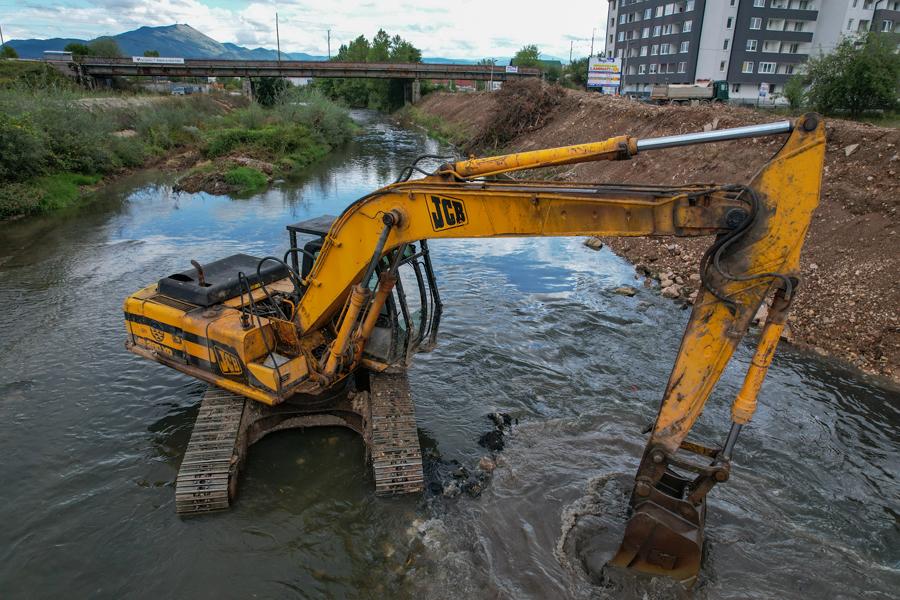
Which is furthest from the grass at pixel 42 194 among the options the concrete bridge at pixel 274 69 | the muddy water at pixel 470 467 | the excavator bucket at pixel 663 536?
the concrete bridge at pixel 274 69

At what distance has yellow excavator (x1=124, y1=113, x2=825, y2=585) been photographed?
149 inches

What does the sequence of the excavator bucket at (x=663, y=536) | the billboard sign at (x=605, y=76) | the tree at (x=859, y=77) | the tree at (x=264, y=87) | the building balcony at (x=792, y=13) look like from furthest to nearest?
the tree at (x=264, y=87) < the building balcony at (x=792, y=13) < the billboard sign at (x=605, y=76) < the tree at (x=859, y=77) < the excavator bucket at (x=663, y=536)

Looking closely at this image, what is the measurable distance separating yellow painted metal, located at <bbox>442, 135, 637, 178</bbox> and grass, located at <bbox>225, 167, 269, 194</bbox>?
18.7 metres

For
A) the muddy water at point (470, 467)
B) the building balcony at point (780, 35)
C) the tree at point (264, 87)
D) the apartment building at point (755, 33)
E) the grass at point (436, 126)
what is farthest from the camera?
the tree at point (264, 87)

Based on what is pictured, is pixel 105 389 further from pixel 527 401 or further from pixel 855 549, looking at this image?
pixel 855 549

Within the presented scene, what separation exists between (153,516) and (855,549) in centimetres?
708

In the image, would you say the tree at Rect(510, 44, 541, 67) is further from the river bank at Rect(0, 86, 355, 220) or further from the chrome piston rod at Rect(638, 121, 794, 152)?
the chrome piston rod at Rect(638, 121, 794, 152)

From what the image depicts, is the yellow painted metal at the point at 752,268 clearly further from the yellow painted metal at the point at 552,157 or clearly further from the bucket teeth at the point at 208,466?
the bucket teeth at the point at 208,466

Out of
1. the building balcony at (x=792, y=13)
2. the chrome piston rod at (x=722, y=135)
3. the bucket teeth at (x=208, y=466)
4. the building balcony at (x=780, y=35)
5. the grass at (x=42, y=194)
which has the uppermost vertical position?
the building balcony at (x=792, y=13)

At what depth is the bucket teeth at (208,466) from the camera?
561 centimetres

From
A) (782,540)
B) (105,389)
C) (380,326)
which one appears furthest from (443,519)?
(105,389)

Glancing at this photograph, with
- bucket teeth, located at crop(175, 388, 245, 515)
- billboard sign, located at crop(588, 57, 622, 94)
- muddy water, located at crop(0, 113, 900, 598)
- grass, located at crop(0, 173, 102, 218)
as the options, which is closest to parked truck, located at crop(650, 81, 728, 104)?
billboard sign, located at crop(588, 57, 622, 94)

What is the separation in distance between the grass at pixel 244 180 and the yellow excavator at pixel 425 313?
50.9ft

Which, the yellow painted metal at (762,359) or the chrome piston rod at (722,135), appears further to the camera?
the yellow painted metal at (762,359)
